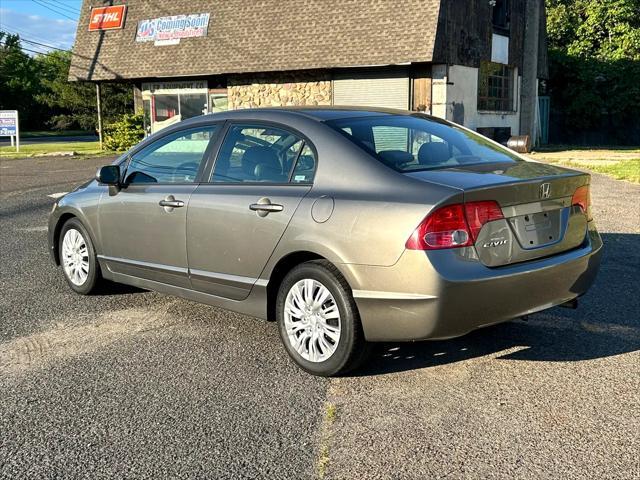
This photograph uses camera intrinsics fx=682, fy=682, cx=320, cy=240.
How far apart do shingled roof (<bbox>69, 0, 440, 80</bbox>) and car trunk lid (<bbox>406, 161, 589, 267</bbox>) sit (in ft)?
52.0

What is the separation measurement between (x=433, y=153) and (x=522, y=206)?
0.80 metres

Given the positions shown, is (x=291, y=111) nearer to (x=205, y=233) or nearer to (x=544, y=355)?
(x=205, y=233)

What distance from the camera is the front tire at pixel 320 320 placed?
4016 mm

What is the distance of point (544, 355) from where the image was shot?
14.8ft

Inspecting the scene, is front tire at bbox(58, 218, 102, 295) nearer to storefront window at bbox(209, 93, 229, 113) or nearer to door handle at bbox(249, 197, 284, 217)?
door handle at bbox(249, 197, 284, 217)

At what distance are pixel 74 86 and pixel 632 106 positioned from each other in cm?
3344

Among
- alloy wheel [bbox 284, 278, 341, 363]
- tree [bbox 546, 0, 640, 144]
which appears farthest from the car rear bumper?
tree [bbox 546, 0, 640, 144]

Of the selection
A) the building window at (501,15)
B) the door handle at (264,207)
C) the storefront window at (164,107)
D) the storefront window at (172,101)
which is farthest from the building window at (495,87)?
the door handle at (264,207)

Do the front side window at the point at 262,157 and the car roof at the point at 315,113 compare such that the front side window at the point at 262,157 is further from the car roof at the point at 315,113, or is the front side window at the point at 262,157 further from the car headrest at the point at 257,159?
the car roof at the point at 315,113

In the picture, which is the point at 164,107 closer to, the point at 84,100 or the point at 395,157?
the point at 84,100

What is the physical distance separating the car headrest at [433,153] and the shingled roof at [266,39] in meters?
15.5

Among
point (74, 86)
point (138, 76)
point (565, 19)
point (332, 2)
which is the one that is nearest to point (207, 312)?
point (332, 2)

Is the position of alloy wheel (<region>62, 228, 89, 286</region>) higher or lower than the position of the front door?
lower

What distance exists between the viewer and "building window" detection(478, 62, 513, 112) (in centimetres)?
2378
